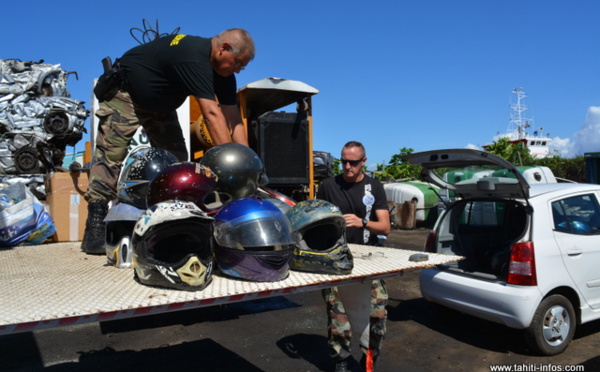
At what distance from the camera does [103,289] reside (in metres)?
2.26

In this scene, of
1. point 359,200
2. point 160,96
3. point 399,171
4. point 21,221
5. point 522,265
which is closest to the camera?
point 160,96

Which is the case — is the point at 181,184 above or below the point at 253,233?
above

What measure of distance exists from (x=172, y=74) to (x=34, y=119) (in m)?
7.99

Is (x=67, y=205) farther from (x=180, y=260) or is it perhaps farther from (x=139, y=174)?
(x=180, y=260)

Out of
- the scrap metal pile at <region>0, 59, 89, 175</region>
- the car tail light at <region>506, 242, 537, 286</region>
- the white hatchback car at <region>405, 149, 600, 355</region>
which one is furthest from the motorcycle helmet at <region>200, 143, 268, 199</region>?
the scrap metal pile at <region>0, 59, 89, 175</region>

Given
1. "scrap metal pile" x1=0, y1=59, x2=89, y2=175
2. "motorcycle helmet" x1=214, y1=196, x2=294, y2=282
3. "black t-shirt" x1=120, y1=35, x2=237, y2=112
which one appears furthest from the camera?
"scrap metal pile" x1=0, y1=59, x2=89, y2=175

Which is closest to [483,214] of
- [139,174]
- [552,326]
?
[552,326]

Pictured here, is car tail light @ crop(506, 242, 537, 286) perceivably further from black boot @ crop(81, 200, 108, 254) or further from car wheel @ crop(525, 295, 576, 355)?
black boot @ crop(81, 200, 108, 254)

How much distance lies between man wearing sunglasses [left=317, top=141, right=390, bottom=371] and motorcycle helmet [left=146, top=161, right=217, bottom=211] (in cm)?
151

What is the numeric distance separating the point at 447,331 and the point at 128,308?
4.56 m

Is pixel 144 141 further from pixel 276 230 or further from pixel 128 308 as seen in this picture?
pixel 128 308

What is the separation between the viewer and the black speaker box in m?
8.27

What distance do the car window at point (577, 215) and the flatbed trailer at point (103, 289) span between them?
250cm

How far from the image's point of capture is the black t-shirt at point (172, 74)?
11.5 ft
